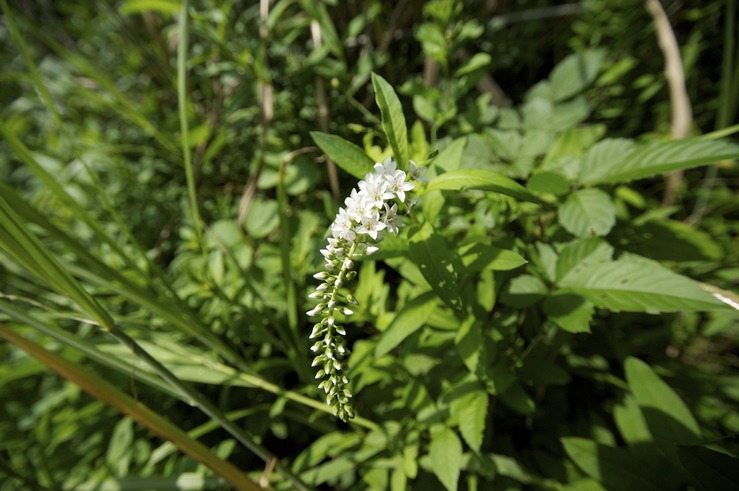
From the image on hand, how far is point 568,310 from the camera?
760 mm

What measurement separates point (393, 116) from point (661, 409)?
850mm

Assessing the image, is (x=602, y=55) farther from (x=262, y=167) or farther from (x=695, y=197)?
(x=262, y=167)

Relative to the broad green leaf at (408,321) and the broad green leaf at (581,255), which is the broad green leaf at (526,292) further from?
the broad green leaf at (408,321)

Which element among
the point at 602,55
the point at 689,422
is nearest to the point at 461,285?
the point at 689,422

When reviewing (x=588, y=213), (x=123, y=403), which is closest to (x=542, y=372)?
(x=588, y=213)

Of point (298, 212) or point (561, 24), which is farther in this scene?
point (561, 24)

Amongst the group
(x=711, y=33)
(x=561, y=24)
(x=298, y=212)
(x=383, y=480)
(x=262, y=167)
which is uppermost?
(x=561, y=24)

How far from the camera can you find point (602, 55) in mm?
1212

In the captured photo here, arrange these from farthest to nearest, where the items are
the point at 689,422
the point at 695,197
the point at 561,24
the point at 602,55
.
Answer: the point at 561,24
the point at 695,197
the point at 602,55
the point at 689,422

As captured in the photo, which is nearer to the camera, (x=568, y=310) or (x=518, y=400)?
(x=568, y=310)

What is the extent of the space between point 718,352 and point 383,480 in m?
1.26

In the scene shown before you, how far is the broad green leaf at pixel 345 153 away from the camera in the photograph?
72cm

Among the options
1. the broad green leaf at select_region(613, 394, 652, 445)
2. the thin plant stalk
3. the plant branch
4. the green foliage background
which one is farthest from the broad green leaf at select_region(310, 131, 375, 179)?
the plant branch

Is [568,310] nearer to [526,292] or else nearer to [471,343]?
[526,292]
